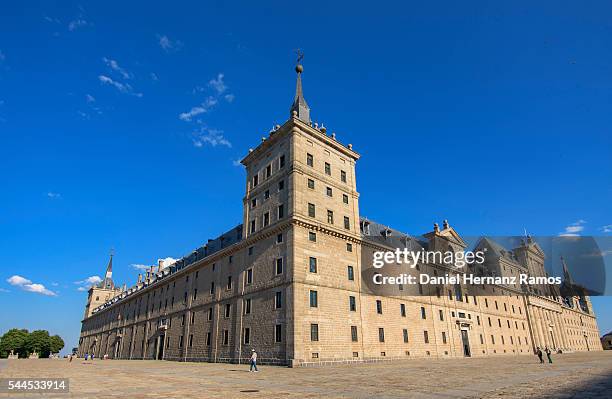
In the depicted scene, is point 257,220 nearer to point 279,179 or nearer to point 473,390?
point 279,179

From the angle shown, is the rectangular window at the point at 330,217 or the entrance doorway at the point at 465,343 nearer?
the rectangular window at the point at 330,217

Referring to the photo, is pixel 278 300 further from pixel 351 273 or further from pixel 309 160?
pixel 309 160

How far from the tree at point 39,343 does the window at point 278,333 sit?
403ft

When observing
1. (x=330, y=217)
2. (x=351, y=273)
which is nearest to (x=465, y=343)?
(x=351, y=273)

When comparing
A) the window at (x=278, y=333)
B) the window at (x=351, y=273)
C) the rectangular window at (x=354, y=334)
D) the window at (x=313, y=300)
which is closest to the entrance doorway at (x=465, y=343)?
the rectangular window at (x=354, y=334)

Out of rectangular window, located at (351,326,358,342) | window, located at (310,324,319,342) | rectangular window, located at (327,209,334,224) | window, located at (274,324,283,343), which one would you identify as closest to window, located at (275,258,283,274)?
window, located at (274,324,283,343)

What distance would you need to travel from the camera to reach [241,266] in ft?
133

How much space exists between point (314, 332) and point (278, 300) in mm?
4445

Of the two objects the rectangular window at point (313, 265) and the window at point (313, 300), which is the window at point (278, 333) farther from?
the rectangular window at point (313, 265)

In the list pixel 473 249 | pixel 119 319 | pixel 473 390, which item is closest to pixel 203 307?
pixel 473 390

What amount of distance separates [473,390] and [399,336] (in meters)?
30.8

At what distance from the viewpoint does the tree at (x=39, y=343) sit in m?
115

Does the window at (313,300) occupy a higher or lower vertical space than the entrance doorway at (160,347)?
higher

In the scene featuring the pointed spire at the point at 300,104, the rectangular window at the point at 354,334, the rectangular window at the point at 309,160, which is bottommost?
the rectangular window at the point at 354,334
